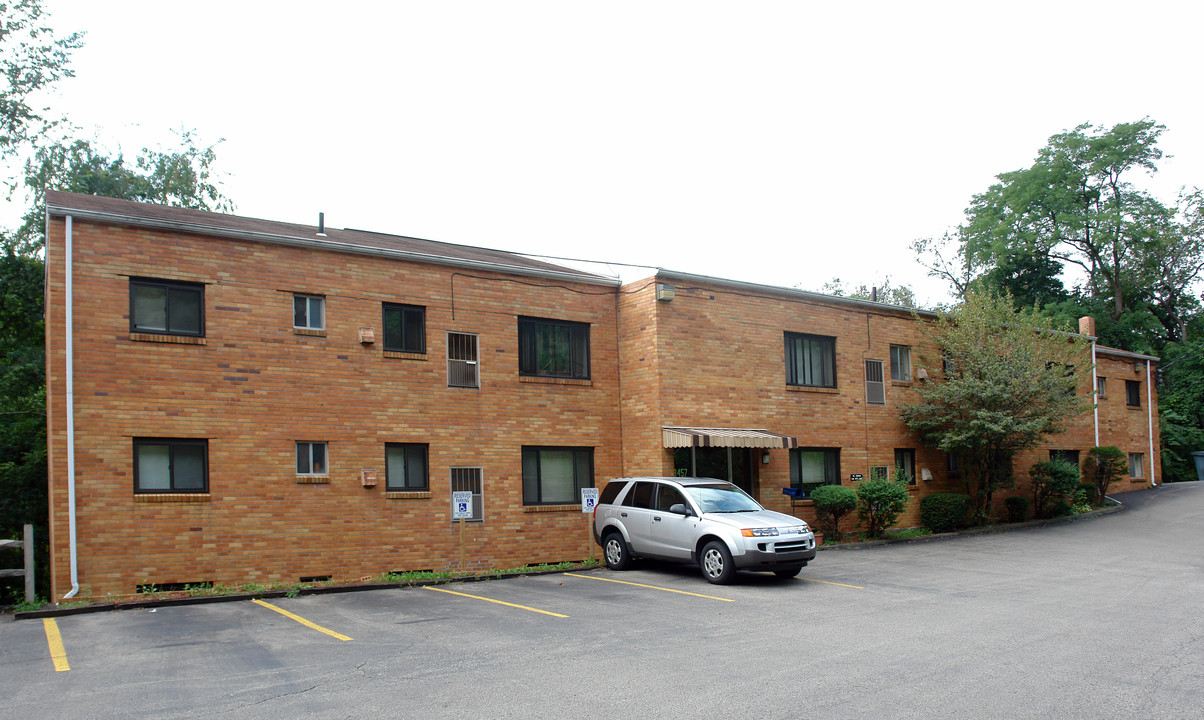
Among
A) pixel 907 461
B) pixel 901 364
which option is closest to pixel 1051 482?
pixel 907 461

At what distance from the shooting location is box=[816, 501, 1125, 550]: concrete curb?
2011cm

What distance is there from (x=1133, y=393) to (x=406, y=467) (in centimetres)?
2814

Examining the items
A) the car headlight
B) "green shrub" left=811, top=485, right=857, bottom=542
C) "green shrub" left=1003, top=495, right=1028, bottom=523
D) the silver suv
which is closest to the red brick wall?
the silver suv

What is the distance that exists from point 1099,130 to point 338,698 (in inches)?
1895

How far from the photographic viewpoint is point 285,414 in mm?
15914

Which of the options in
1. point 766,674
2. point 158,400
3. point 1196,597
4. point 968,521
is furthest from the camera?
point 968,521

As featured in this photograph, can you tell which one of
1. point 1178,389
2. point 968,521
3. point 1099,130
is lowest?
point 968,521

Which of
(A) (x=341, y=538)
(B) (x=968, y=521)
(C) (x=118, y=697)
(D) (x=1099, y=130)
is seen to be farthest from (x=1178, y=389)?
(C) (x=118, y=697)

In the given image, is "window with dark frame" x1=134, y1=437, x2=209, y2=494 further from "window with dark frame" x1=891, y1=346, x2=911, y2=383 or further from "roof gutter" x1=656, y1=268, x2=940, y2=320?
"window with dark frame" x1=891, y1=346, x2=911, y2=383

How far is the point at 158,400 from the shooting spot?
14.8 meters

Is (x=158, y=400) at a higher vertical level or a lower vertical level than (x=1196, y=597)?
higher

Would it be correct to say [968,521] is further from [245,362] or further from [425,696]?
[425,696]

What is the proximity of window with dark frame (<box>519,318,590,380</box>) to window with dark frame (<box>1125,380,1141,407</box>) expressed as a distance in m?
23.3

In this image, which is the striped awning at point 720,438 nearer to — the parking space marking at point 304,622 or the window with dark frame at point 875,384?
the window with dark frame at point 875,384
